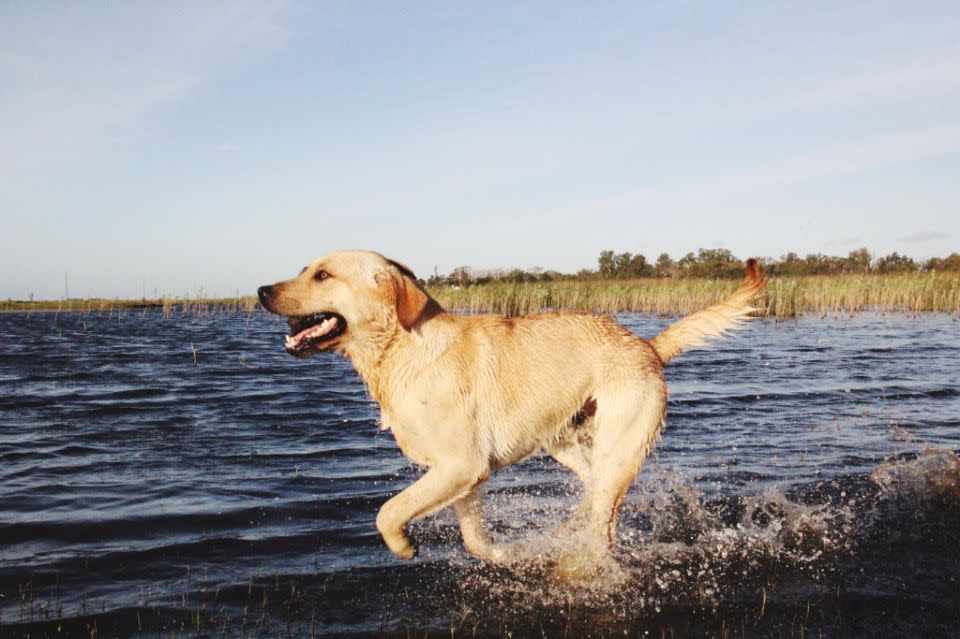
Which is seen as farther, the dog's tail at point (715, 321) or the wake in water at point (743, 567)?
the dog's tail at point (715, 321)

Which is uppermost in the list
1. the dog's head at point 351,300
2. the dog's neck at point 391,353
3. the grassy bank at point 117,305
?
the dog's head at point 351,300

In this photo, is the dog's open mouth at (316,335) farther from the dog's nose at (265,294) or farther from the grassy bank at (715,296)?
the grassy bank at (715,296)

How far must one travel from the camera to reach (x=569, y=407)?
5.34 m

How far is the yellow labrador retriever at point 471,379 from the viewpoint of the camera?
198 inches

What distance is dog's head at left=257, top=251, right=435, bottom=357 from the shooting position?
16.9 feet

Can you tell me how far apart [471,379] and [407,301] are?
718 millimetres

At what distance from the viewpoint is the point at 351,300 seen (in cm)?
518

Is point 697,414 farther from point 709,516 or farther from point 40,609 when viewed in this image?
point 40,609

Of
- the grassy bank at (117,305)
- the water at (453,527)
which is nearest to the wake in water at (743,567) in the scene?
the water at (453,527)

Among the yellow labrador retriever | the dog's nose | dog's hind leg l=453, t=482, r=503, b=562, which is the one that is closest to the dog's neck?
the yellow labrador retriever

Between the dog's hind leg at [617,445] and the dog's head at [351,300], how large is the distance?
1586 millimetres

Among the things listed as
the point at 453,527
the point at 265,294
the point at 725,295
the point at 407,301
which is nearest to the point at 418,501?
the point at 407,301

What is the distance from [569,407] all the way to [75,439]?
7.91m

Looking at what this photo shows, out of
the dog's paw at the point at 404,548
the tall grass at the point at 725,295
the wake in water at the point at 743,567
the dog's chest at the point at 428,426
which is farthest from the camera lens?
the tall grass at the point at 725,295
